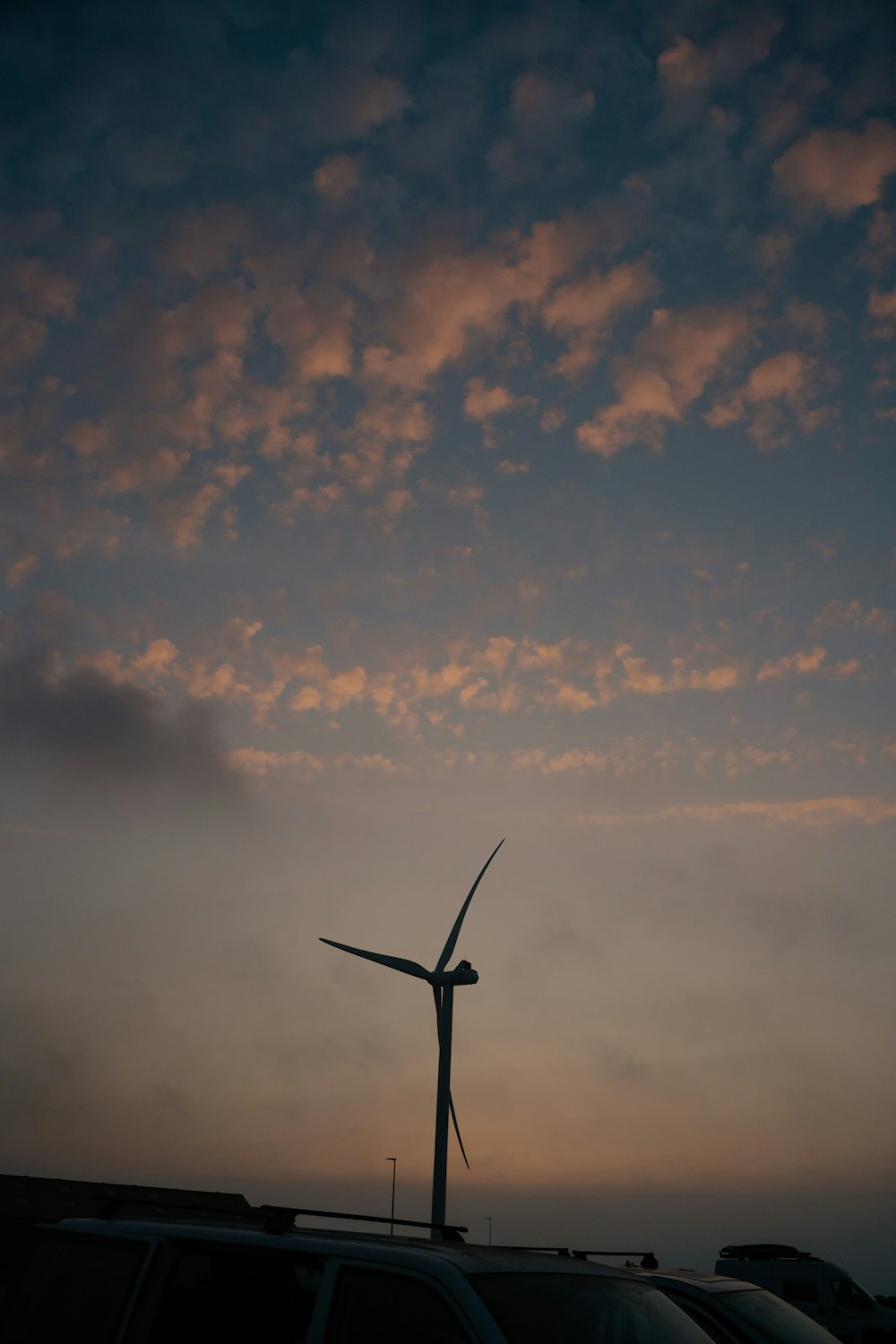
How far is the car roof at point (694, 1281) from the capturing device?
8881 millimetres

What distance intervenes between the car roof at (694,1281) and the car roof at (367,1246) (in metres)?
3.30

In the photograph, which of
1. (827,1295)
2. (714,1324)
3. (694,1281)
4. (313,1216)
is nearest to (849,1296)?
(827,1295)

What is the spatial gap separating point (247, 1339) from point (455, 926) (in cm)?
3796

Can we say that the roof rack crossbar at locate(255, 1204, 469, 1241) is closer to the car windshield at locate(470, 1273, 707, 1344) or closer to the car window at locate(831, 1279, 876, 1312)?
the car windshield at locate(470, 1273, 707, 1344)

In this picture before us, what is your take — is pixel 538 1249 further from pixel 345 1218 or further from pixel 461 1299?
pixel 461 1299

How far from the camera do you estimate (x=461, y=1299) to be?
15.6 feet

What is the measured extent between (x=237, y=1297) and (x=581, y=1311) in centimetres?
187

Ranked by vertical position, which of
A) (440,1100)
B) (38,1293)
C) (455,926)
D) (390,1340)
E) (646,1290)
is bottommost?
(38,1293)

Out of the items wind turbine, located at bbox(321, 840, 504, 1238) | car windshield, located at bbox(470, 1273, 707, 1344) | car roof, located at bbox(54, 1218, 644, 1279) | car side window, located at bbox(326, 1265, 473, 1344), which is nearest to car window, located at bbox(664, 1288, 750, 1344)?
car windshield, located at bbox(470, 1273, 707, 1344)

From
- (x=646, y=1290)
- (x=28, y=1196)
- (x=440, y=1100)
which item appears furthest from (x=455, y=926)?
(x=28, y=1196)

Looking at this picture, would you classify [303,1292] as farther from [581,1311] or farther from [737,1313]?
[737,1313]

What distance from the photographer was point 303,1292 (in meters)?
5.23

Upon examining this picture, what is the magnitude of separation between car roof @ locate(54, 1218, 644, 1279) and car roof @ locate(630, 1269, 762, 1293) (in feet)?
10.8

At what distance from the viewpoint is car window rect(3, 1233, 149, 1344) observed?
5.72 metres
